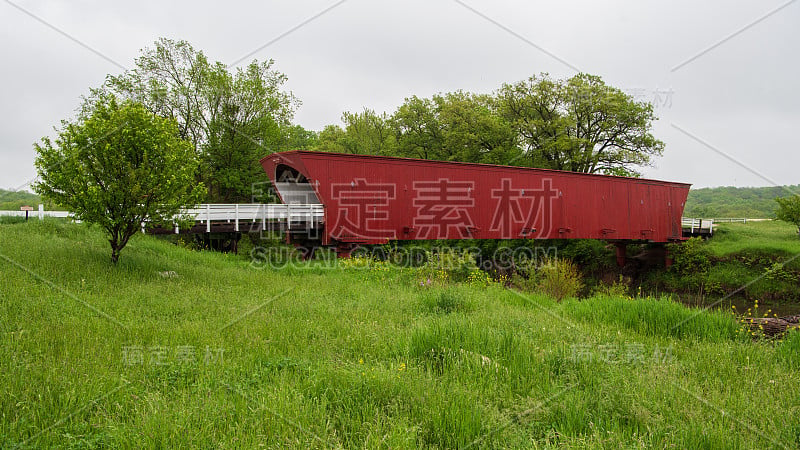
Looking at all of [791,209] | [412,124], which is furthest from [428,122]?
[791,209]

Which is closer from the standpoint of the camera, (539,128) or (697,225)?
(697,225)

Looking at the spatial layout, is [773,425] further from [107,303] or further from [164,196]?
[164,196]

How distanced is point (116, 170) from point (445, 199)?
1109 cm

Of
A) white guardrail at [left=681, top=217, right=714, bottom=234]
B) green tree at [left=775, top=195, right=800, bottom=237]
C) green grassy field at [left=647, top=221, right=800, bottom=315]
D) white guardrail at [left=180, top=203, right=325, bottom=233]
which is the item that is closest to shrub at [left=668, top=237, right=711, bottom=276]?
green grassy field at [left=647, top=221, right=800, bottom=315]

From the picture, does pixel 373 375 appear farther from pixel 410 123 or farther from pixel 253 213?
pixel 410 123

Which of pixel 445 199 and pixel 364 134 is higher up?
pixel 364 134

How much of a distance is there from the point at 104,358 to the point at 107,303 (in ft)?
9.75

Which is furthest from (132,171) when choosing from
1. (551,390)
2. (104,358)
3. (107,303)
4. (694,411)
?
(694,411)

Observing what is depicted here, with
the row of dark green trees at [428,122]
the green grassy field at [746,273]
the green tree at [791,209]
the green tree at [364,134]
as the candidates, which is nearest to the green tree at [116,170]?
the row of dark green trees at [428,122]

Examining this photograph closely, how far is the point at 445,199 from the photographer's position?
16.2 meters

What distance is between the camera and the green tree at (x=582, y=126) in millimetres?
27203

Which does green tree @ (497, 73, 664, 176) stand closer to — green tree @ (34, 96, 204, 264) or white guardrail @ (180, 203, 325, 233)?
white guardrail @ (180, 203, 325, 233)

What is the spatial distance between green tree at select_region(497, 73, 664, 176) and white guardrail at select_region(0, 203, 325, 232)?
63.6 feet

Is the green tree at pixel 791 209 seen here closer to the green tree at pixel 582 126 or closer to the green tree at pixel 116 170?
the green tree at pixel 582 126
